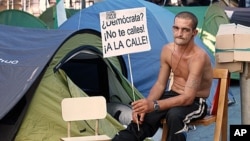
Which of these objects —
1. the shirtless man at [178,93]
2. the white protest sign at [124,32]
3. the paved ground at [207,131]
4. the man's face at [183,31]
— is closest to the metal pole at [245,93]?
the shirtless man at [178,93]

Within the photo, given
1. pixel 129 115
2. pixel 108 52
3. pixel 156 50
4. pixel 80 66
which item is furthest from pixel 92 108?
pixel 156 50

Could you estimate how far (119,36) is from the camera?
4457 millimetres

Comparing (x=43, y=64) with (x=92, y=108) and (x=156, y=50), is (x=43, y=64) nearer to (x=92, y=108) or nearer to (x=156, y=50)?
(x=92, y=108)

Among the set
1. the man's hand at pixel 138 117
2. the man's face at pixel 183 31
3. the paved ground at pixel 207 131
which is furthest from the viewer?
the paved ground at pixel 207 131

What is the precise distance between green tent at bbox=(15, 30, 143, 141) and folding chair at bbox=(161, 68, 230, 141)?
0.96 m

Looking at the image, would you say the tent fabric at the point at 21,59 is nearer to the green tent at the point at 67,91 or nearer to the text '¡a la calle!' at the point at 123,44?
the green tent at the point at 67,91

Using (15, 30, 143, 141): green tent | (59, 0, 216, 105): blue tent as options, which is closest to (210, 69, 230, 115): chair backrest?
(15, 30, 143, 141): green tent

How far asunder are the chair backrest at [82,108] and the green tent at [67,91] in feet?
1.36

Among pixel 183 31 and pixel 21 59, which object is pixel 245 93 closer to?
pixel 183 31

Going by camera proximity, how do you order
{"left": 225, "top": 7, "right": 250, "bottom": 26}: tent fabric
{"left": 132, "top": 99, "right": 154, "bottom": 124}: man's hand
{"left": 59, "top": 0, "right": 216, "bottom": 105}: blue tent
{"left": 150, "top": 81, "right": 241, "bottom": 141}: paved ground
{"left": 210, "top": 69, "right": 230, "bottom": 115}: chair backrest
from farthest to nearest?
{"left": 225, "top": 7, "right": 250, "bottom": 26}: tent fabric
{"left": 59, "top": 0, "right": 216, "bottom": 105}: blue tent
{"left": 150, "top": 81, "right": 241, "bottom": 141}: paved ground
{"left": 210, "top": 69, "right": 230, "bottom": 115}: chair backrest
{"left": 132, "top": 99, "right": 154, "bottom": 124}: man's hand

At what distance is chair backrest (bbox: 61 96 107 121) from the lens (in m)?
4.38

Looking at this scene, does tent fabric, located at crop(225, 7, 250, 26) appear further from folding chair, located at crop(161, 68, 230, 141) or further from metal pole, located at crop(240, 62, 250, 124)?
folding chair, located at crop(161, 68, 230, 141)

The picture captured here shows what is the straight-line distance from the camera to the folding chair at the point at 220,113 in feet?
13.9

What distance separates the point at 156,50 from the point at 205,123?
10.9 feet
